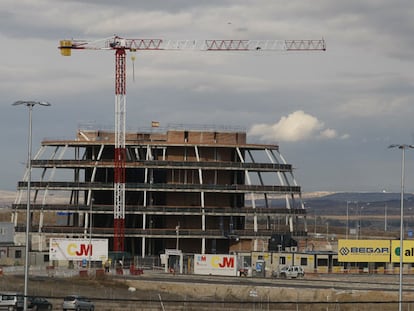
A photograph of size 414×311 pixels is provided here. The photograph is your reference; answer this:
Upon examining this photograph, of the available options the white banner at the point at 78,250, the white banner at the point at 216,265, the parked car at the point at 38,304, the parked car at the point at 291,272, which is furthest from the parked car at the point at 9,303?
the white banner at the point at 78,250

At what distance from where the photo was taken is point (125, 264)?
15712 cm

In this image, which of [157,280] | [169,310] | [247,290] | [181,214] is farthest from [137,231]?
[169,310]

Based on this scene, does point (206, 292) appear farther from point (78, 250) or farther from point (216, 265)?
point (78, 250)

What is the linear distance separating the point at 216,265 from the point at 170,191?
43281 mm

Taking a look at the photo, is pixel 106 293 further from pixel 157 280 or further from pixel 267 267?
pixel 267 267

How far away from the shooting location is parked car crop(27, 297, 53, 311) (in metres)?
Result: 81.3

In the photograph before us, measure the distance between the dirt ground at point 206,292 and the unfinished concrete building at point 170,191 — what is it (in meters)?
54.8

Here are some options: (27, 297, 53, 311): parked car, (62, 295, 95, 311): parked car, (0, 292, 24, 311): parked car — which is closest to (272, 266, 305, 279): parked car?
(62, 295, 95, 311): parked car

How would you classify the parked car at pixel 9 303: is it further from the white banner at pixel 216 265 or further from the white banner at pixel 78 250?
the white banner at pixel 78 250

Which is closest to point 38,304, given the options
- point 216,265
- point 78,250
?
point 216,265

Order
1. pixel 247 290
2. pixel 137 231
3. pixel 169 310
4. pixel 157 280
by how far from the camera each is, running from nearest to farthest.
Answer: pixel 169 310, pixel 247 290, pixel 157 280, pixel 137 231

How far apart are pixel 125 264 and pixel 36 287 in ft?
182

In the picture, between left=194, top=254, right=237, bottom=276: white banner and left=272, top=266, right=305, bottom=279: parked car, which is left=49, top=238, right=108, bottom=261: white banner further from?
left=272, top=266, right=305, bottom=279: parked car

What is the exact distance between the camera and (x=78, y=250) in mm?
142500
